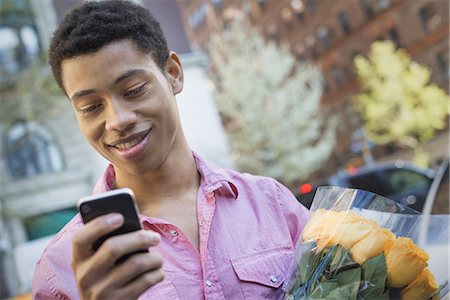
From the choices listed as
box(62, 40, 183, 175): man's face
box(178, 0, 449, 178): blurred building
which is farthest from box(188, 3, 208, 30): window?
box(62, 40, 183, 175): man's face

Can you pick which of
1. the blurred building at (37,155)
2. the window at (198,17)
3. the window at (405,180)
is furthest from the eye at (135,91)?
the window at (198,17)

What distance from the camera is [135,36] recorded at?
4.98 ft

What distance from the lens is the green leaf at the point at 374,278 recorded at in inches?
52.2

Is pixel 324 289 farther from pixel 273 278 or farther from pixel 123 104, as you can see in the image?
pixel 123 104

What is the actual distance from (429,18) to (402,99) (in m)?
4.68

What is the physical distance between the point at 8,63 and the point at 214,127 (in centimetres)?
683

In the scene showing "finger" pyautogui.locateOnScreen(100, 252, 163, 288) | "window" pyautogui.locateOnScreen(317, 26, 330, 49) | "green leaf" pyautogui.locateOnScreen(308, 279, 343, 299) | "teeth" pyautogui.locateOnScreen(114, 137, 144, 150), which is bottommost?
"green leaf" pyautogui.locateOnScreen(308, 279, 343, 299)

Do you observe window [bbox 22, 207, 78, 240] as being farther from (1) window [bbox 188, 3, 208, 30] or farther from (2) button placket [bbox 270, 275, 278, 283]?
(1) window [bbox 188, 3, 208, 30]

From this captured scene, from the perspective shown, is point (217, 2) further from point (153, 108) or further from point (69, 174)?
point (153, 108)

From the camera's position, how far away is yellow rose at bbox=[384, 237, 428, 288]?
1.34 meters

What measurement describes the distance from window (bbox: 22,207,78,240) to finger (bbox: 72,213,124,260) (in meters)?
16.2

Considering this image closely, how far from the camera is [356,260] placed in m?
1.36

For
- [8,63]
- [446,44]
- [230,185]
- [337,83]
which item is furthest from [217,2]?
[230,185]

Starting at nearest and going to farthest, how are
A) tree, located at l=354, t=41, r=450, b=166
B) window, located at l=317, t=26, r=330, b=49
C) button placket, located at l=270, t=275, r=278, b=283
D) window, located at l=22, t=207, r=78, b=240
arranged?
1. button placket, located at l=270, t=275, r=278, b=283
2. window, located at l=22, t=207, r=78, b=240
3. tree, located at l=354, t=41, r=450, b=166
4. window, located at l=317, t=26, r=330, b=49
